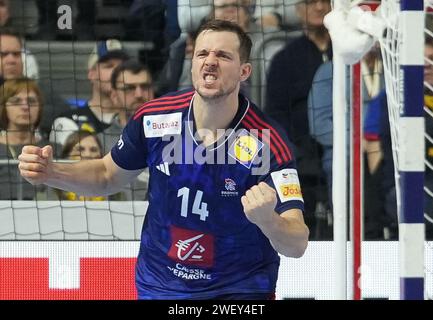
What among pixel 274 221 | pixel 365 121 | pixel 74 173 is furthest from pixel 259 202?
pixel 365 121

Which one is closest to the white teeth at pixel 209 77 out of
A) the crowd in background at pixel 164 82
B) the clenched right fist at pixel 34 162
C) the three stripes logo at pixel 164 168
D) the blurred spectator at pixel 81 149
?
the three stripes logo at pixel 164 168

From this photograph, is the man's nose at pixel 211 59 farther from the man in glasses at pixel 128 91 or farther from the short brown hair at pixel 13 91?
the short brown hair at pixel 13 91

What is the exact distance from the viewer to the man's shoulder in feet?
17.2

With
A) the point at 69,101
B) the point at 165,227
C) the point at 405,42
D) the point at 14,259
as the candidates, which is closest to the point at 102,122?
the point at 69,101

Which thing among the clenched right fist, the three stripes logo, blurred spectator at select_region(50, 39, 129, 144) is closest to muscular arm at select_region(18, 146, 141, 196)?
the clenched right fist

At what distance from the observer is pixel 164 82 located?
23.2ft

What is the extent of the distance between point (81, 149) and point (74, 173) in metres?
1.75

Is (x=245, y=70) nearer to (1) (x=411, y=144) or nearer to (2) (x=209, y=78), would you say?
(2) (x=209, y=78)

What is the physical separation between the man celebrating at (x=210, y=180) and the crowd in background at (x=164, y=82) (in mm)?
1619

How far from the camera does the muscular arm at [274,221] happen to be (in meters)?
4.45

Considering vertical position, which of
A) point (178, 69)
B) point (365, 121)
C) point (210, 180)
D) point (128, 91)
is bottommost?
point (210, 180)

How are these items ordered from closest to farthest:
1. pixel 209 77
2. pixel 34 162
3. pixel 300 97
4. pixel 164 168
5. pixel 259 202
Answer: pixel 259 202 < pixel 34 162 < pixel 209 77 < pixel 164 168 < pixel 300 97

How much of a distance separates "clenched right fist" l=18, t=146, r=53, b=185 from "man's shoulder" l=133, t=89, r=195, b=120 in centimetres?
54

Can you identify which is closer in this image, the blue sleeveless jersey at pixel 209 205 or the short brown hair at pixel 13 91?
the blue sleeveless jersey at pixel 209 205
